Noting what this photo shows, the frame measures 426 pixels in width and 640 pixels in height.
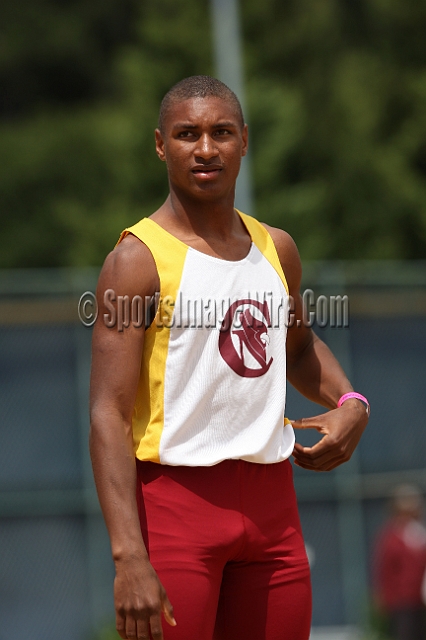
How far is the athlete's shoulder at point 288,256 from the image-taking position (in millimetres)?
3137

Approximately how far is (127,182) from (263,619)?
14.5 metres

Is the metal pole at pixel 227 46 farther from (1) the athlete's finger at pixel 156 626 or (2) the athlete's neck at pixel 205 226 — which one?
(1) the athlete's finger at pixel 156 626

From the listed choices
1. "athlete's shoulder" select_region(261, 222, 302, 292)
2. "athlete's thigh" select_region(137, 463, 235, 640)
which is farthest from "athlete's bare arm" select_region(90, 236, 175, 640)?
"athlete's shoulder" select_region(261, 222, 302, 292)

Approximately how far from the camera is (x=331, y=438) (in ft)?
9.68

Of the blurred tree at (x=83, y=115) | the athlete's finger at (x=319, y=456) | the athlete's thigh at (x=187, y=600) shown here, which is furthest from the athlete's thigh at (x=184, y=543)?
the blurred tree at (x=83, y=115)

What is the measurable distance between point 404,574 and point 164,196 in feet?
31.0

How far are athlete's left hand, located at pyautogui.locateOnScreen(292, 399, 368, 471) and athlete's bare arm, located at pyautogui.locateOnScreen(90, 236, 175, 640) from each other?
0.59 metres

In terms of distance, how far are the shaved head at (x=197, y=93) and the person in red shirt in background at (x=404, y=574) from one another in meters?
6.11

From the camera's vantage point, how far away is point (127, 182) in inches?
663

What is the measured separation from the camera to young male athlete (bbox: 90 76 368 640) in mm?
2674

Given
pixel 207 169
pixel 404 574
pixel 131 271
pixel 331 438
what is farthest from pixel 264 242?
pixel 404 574

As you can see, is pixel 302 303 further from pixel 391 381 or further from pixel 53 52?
pixel 53 52

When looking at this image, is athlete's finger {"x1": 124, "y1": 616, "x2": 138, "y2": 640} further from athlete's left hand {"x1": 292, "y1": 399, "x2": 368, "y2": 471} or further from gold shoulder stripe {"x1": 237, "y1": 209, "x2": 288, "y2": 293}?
gold shoulder stripe {"x1": 237, "y1": 209, "x2": 288, "y2": 293}

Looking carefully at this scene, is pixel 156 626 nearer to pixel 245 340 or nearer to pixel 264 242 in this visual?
pixel 245 340
